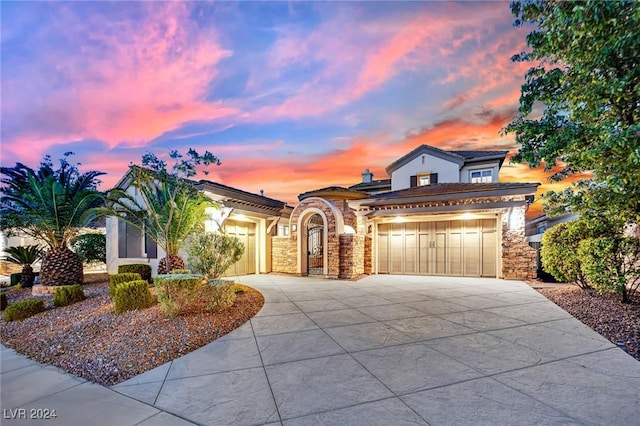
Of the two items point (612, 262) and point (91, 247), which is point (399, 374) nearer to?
point (612, 262)

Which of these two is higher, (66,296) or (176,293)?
(176,293)

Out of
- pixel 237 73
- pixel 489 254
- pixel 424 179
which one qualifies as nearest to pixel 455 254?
pixel 489 254

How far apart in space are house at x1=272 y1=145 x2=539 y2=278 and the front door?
50mm

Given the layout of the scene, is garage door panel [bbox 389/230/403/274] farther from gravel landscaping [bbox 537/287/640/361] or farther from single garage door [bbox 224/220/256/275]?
single garage door [bbox 224/220/256/275]

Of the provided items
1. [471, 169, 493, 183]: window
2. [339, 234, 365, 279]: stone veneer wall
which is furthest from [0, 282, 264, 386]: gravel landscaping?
[471, 169, 493, 183]: window

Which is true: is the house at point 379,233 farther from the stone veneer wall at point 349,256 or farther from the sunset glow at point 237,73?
the sunset glow at point 237,73

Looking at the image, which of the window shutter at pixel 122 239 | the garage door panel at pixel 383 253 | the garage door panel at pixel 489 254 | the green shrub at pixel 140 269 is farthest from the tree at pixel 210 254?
the garage door panel at pixel 489 254

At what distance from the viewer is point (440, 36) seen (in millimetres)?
8289

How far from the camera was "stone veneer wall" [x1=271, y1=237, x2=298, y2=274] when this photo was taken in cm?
1220

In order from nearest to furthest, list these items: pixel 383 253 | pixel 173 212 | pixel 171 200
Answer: pixel 171 200, pixel 173 212, pixel 383 253

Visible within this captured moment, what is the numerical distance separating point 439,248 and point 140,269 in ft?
39.4

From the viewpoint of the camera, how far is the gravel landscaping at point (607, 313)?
4.31 m

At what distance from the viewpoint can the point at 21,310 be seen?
6.48 metres

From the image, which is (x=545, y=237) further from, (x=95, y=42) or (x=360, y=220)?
(x=95, y=42)
